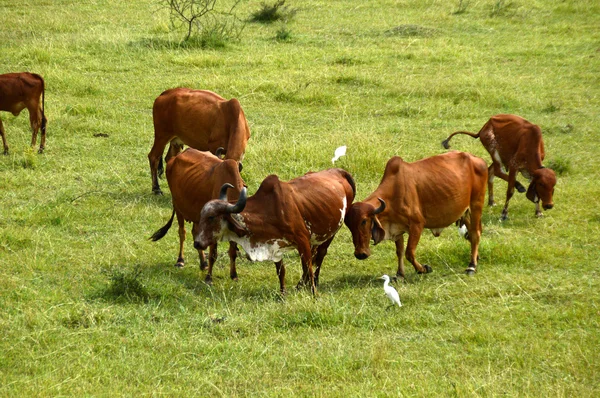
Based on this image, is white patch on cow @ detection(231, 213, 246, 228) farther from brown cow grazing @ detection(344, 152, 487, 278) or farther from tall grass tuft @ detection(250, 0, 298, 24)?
tall grass tuft @ detection(250, 0, 298, 24)

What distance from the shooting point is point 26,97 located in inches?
496

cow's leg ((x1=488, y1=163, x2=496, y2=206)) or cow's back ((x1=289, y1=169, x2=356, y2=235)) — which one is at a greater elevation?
cow's back ((x1=289, y1=169, x2=356, y2=235))

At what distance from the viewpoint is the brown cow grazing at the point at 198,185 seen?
27.0ft

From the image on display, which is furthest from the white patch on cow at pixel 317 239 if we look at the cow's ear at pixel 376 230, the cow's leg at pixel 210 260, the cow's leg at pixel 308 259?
the cow's leg at pixel 210 260

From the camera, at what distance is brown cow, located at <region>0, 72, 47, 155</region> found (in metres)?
12.5

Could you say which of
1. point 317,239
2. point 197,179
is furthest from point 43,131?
point 317,239

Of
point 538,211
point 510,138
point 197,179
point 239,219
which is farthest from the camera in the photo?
point 510,138

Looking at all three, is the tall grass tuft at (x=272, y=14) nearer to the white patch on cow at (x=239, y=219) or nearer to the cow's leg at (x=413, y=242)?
the cow's leg at (x=413, y=242)

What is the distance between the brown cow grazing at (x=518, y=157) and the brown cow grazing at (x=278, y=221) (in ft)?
10.0

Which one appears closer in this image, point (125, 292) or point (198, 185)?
point (125, 292)

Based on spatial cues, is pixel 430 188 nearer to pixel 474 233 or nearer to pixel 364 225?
pixel 474 233

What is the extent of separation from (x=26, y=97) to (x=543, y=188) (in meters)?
7.06

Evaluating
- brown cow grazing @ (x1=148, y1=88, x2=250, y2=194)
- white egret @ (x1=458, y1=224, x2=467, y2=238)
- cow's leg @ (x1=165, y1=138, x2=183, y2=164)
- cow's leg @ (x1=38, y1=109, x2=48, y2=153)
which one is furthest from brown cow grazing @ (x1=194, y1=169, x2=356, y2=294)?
cow's leg @ (x1=38, y1=109, x2=48, y2=153)

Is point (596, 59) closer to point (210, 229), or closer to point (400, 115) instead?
point (400, 115)
